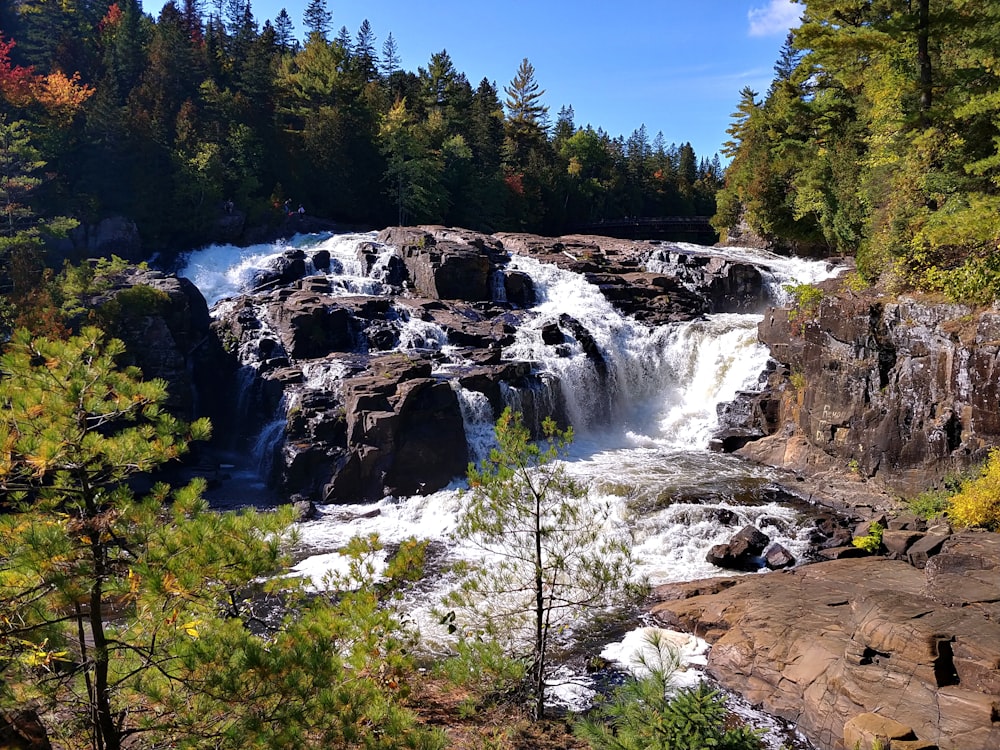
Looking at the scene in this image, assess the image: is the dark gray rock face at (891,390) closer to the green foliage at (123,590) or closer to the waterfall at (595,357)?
the waterfall at (595,357)

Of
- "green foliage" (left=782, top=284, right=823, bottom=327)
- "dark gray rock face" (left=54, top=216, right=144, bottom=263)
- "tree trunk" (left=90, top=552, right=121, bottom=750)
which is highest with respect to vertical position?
"dark gray rock face" (left=54, top=216, right=144, bottom=263)

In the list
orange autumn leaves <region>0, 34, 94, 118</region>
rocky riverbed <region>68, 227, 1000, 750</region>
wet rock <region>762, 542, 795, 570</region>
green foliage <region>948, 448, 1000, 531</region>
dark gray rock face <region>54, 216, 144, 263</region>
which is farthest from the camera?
orange autumn leaves <region>0, 34, 94, 118</region>

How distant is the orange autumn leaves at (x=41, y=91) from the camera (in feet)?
103

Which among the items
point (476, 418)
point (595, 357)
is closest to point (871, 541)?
point (476, 418)

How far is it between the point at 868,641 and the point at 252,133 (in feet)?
139

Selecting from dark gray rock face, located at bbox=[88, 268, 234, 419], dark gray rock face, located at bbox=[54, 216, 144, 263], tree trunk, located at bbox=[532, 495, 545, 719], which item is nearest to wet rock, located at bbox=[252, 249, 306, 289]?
dark gray rock face, located at bbox=[88, 268, 234, 419]

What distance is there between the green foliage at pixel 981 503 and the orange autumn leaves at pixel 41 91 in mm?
41446

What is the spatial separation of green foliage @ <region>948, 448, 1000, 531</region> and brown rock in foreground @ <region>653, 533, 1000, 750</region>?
2.43 ft

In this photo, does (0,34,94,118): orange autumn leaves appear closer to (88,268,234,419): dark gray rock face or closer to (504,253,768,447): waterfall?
(88,268,234,419): dark gray rock face

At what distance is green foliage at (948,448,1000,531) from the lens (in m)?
12.3

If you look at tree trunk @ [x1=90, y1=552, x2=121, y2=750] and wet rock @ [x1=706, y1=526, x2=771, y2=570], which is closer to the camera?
tree trunk @ [x1=90, y1=552, x2=121, y2=750]

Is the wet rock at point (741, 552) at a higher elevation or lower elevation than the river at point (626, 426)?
lower

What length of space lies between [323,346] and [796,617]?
739 inches

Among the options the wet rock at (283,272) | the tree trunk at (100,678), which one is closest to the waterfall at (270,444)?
the wet rock at (283,272)
